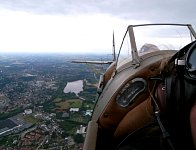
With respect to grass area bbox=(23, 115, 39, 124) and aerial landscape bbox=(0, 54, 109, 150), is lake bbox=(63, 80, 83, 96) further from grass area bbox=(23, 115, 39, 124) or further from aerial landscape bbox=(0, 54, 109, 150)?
grass area bbox=(23, 115, 39, 124)

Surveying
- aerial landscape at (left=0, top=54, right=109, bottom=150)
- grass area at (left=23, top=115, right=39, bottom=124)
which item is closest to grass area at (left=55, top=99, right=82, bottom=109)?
aerial landscape at (left=0, top=54, right=109, bottom=150)

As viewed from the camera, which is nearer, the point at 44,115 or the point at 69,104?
the point at 44,115

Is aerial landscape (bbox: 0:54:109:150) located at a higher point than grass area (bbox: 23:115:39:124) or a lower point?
higher

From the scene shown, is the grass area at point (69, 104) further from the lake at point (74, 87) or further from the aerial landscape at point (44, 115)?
the lake at point (74, 87)

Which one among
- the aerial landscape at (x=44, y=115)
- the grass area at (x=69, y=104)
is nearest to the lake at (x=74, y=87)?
the aerial landscape at (x=44, y=115)

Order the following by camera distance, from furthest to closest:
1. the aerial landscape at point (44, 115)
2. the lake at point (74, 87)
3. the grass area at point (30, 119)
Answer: the lake at point (74, 87) → the grass area at point (30, 119) → the aerial landscape at point (44, 115)

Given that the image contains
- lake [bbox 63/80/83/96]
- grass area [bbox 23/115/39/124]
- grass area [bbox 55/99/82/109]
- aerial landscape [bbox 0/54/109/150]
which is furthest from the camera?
lake [bbox 63/80/83/96]

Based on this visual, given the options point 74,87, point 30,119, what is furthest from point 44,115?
point 74,87

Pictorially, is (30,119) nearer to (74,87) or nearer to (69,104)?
(69,104)

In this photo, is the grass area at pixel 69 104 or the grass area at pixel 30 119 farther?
the grass area at pixel 69 104

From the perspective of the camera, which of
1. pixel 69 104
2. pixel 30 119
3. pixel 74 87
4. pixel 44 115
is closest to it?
pixel 30 119
